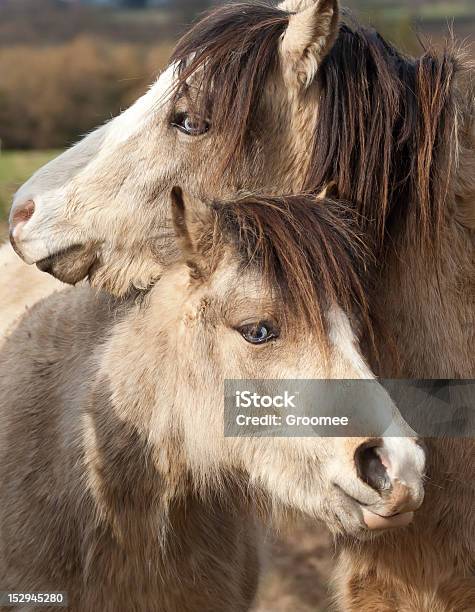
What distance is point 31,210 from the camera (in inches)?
136

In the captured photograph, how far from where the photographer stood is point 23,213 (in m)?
3.46

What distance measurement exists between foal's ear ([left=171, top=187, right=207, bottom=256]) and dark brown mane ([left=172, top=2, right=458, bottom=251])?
342mm

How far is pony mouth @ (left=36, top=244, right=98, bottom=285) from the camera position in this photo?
3402 mm

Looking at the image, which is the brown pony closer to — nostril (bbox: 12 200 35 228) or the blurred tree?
nostril (bbox: 12 200 35 228)

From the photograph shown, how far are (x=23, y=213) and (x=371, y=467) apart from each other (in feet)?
5.37

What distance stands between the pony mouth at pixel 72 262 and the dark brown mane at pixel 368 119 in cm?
65

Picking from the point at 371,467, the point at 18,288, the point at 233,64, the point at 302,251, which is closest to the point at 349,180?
the point at 302,251

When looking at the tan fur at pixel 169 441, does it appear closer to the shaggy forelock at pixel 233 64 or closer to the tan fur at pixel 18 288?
the shaggy forelock at pixel 233 64

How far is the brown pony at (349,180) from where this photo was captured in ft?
10.4

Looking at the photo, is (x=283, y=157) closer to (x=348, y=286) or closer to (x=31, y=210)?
(x=348, y=286)

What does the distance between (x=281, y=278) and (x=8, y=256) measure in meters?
2.45

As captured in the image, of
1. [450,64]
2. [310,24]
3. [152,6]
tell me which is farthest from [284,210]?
[152,6]

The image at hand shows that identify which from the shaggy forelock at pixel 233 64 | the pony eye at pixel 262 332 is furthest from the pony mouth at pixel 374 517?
the shaggy forelock at pixel 233 64

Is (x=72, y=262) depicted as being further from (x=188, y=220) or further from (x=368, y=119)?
(x=368, y=119)
